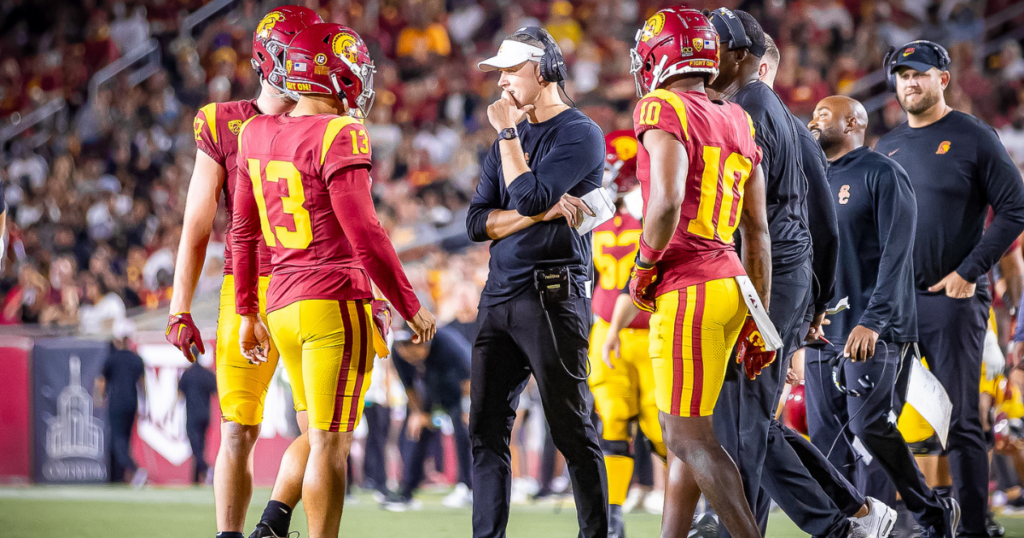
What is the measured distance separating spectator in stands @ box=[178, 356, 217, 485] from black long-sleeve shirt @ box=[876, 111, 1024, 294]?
23.5 feet

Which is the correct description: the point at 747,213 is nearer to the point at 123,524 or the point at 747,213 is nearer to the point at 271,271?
the point at 271,271

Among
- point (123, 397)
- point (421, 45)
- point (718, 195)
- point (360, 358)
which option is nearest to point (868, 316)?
point (718, 195)

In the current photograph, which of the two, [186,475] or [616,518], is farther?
[186,475]

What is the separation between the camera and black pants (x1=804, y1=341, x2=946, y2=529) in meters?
5.06

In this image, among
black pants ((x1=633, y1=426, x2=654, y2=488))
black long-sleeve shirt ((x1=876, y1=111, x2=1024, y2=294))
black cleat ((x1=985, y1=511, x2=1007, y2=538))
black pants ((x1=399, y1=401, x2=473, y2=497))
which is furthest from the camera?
black pants ((x1=399, y1=401, x2=473, y2=497))

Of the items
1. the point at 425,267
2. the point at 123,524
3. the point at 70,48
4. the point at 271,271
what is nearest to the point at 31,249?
the point at 70,48

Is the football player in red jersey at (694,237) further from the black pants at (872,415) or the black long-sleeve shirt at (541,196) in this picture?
the black pants at (872,415)

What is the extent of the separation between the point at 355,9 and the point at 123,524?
11.3 metres

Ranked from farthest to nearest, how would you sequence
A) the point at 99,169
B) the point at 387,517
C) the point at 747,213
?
the point at 99,169 < the point at 387,517 < the point at 747,213

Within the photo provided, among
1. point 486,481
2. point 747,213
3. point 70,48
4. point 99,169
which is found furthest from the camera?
point 70,48

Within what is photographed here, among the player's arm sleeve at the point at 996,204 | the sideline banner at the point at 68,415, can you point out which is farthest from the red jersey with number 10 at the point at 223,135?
the sideline banner at the point at 68,415

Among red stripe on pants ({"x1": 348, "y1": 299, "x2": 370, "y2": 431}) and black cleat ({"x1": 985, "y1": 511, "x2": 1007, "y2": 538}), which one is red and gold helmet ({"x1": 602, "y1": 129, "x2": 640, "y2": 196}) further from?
black cleat ({"x1": 985, "y1": 511, "x2": 1007, "y2": 538})

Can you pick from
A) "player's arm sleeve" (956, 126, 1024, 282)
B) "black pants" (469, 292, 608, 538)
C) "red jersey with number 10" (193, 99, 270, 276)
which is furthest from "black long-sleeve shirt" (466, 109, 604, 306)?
"player's arm sleeve" (956, 126, 1024, 282)

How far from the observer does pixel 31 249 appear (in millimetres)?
14250
